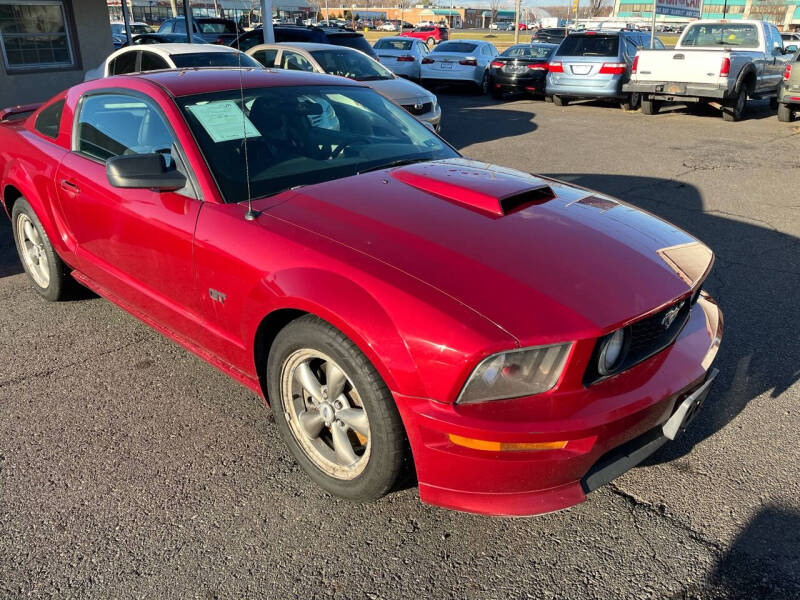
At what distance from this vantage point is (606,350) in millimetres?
2264

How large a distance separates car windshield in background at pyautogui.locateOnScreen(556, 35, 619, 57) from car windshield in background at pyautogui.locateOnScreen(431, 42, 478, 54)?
141 inches

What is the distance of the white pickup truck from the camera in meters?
11.9

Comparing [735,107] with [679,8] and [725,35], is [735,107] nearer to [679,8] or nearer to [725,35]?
[725,35]

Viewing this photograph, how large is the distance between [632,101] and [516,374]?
13509 millimetres

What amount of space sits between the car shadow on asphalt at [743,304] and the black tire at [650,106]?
6990mm

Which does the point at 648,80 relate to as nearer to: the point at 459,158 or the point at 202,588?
the point at 459,158

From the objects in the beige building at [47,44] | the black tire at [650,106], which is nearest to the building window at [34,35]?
the beige building at [47,44]

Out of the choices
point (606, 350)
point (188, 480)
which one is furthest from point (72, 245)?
point (606, 350)

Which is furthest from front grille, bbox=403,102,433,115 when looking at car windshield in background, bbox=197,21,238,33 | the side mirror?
car windshield in background, bbox=197,21,238,33

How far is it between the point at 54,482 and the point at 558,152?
27.6 feet

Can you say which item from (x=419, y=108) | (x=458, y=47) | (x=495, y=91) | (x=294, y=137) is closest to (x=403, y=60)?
(x=458, y=47)

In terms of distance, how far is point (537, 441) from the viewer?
212 centimetres

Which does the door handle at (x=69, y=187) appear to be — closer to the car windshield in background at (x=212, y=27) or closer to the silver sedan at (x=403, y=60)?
the silver sedan at (x=403, y=60)

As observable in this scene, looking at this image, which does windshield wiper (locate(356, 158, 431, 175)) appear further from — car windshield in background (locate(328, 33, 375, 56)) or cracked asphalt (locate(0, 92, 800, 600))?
car windshield in background (locate(328, 33, 375, 56))
